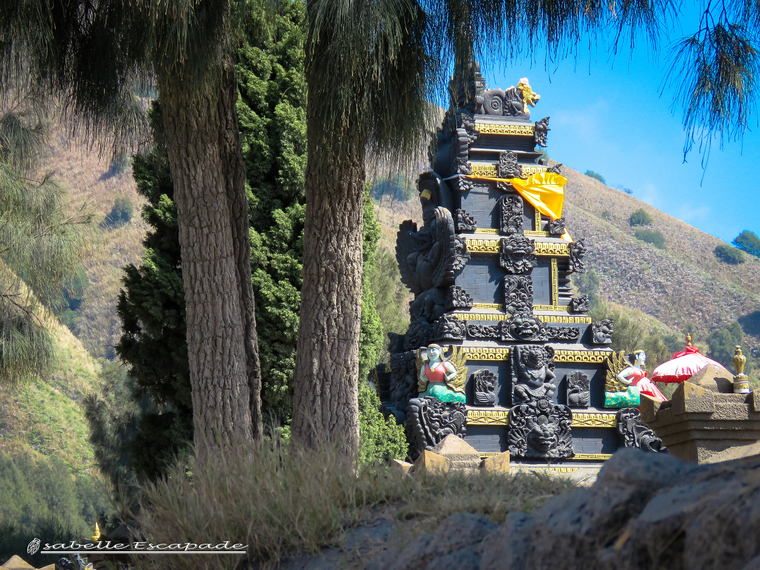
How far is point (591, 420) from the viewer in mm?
12594

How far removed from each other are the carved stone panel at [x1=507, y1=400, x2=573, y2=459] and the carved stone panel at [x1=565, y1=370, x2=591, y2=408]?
0.34 meters

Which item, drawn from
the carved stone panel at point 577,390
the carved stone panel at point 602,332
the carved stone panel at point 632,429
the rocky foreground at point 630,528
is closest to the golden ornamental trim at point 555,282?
the carved stone panel at point 602,332

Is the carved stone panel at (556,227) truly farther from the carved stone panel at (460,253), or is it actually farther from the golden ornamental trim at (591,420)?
the golden ornamental trim at (591,420)

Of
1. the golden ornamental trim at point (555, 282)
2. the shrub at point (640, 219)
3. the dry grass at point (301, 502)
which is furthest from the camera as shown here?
the shrub at point (640, 219)

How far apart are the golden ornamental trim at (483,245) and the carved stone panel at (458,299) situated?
799 millimetres

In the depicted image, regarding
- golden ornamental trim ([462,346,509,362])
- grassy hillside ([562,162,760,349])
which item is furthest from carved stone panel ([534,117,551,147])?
grassy hillside ([562,162,760,349])

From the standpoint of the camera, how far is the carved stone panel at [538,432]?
12.2 metres

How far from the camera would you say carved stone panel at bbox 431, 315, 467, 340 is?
12.2 metres

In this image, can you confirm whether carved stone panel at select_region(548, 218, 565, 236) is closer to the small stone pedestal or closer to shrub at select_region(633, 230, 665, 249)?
the small stone pedestal

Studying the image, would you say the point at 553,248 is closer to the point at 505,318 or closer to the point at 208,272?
the point at 505,318

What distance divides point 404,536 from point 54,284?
957cm

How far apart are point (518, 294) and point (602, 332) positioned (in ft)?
5.76

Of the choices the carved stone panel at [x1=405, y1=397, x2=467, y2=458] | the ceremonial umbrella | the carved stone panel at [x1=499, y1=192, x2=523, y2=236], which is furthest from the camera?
the ceremonial umbrella

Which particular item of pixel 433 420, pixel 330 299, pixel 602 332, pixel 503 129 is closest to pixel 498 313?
pixel 602 332
